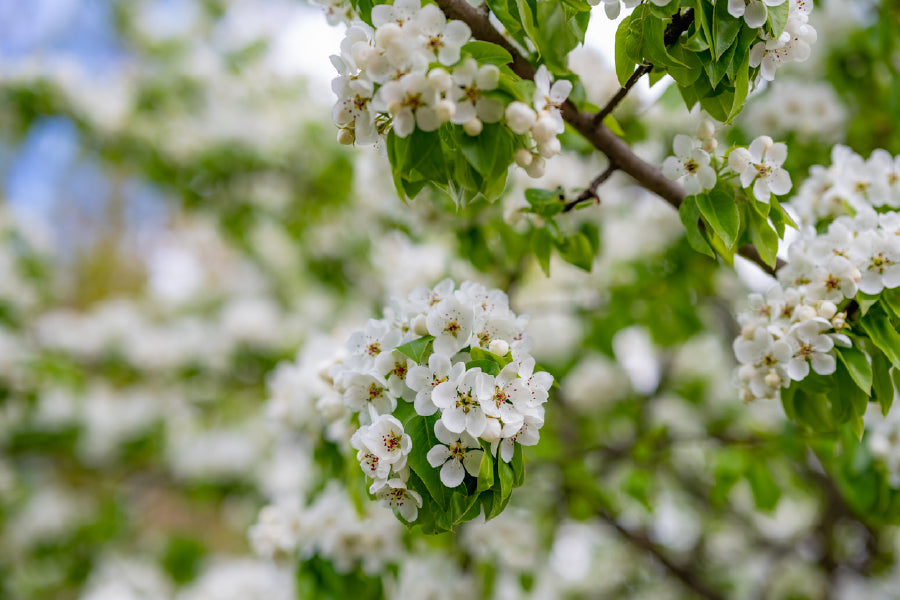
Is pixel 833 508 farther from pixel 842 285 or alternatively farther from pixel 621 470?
pixel 842 285

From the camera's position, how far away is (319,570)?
1553 mm

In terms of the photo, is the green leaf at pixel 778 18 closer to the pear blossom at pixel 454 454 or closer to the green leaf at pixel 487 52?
the green leaf at pixel 487 52

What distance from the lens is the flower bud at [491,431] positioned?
0.88m

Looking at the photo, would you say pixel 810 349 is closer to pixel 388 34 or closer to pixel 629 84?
pixel 629 84

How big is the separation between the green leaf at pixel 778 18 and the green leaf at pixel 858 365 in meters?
0.50

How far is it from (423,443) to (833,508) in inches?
97.1

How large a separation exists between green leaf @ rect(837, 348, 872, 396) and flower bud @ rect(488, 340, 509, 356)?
534mm

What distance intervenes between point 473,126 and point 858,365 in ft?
2.33

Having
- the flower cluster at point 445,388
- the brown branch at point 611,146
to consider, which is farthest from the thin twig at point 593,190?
the flower cluster at point 445,388

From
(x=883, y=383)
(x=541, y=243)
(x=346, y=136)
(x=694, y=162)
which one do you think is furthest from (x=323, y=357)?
(x=883, y=383)

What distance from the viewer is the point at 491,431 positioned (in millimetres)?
881

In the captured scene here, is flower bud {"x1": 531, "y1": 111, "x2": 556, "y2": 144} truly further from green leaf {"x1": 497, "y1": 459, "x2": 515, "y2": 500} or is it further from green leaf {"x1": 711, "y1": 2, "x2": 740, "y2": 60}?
green leaf {"x1": 497, "y1": 459, "x2": 515, "y2": 500}

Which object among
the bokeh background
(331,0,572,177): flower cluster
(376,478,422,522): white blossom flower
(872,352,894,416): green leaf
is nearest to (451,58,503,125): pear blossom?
(331,0,572,177): flower cluster

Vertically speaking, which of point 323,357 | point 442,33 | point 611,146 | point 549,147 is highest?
point 442,33
